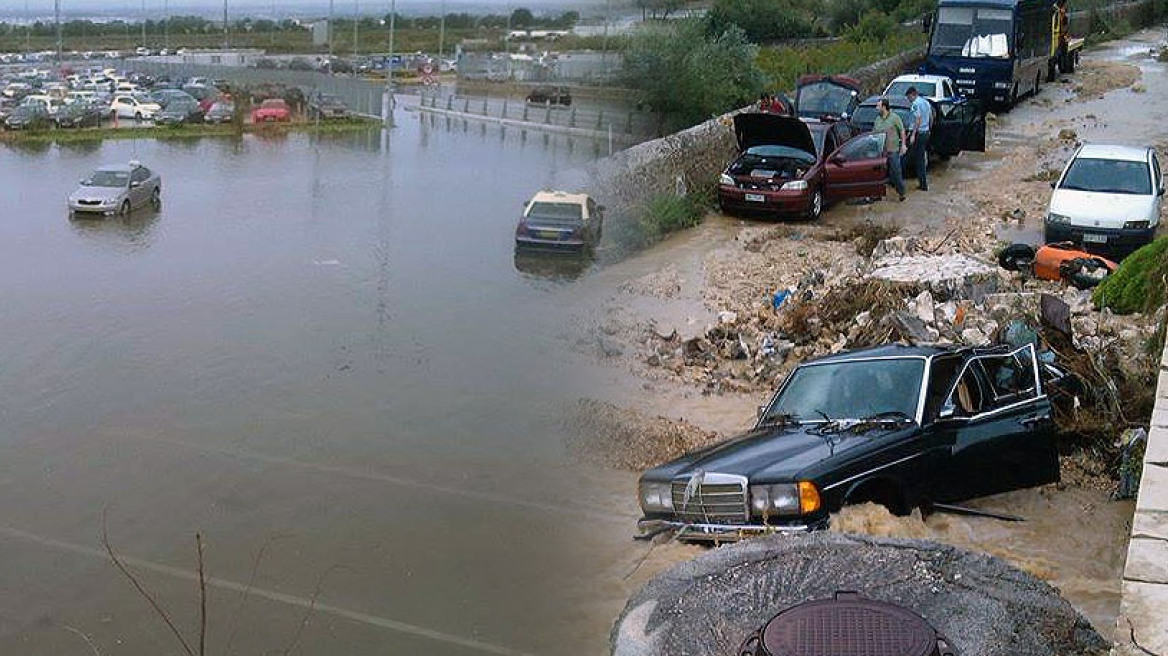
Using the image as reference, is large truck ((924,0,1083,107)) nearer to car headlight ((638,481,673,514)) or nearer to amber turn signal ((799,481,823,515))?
car headlight ((638,481,673,514))

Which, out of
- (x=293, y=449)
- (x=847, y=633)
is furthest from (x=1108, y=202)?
(x=847, y=633)

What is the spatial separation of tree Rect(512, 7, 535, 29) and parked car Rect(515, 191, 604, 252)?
2137 cm

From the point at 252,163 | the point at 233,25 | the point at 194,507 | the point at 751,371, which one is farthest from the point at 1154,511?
the point at 233,25

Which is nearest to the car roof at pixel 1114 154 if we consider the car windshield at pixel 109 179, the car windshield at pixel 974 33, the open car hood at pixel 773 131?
the open car hood at pixel 773 131

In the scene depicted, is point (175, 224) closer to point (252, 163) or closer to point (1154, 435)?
point (252, 163)

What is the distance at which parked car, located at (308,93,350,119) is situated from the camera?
62781mm

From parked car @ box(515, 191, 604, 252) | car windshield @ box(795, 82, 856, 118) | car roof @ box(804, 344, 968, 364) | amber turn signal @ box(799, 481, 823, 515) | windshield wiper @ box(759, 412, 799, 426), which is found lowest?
parked car @ box(515, 191, 604, 252)

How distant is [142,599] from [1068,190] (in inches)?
568

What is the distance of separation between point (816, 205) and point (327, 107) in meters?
45.3

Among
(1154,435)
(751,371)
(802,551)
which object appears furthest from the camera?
(751,371)

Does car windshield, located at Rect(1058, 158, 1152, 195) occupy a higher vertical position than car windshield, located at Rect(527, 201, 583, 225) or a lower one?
higher

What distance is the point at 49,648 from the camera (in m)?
9.01

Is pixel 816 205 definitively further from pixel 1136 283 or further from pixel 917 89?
pixel 1136 283

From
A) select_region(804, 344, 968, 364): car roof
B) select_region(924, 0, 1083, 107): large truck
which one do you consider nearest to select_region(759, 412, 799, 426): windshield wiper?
select_region(804, 344, 968, 364): car roof
